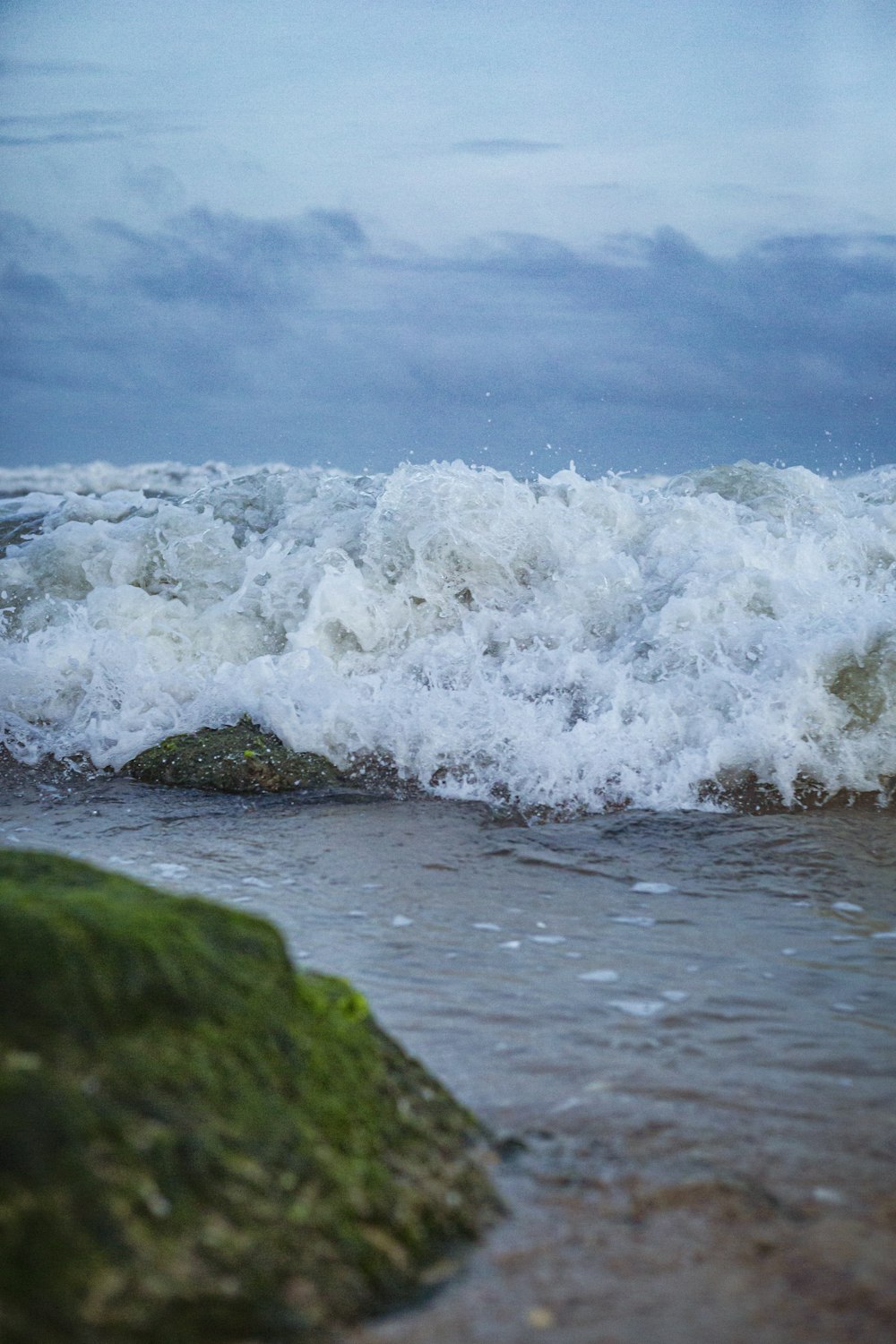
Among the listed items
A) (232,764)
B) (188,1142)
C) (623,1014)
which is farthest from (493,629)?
(188,1142)

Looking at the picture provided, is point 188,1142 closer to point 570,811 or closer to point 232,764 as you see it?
point 570,811

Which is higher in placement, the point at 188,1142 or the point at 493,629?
the point at 493,629

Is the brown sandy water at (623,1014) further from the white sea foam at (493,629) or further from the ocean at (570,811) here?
the white sea foam at (493,629)

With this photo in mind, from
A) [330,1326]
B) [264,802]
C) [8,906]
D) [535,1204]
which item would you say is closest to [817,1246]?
[535,1204]

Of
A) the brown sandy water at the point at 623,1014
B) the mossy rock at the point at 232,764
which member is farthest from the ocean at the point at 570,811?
the mossy rock at the point at 232,764

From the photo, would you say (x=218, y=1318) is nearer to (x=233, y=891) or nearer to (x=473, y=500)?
(x=233, y=891)

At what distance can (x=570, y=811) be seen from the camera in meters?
6.38

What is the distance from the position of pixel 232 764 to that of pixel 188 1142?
17.1 ft

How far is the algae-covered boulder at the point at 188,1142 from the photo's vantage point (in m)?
1.73

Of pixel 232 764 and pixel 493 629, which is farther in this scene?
pixel 493 629

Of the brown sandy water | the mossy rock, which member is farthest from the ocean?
the mossy rock

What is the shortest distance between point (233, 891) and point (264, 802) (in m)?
1.61

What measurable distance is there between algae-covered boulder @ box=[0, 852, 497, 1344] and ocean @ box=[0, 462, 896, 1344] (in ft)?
0.56

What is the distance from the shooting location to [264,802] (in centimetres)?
664
